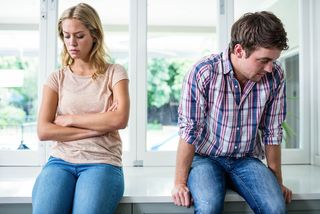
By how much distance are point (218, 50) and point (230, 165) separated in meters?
0.98

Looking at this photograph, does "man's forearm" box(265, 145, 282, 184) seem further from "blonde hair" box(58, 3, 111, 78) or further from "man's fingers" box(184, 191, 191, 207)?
"blonde hair" box(58, 3, 111, 78)

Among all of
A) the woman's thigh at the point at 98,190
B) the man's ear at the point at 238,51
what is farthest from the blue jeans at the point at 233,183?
the man's ear at the point at 238,51

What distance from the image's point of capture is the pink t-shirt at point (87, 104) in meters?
1.37

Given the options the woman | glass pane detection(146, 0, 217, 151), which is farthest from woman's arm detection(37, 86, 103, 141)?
glass pane detection(146, 0, 217, 151)

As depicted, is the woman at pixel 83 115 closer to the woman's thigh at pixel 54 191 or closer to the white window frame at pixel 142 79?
the woman's thigh at pixel 54 191

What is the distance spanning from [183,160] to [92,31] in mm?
651

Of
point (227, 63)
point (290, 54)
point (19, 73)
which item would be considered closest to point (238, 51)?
point (227, 63)

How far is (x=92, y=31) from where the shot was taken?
4.80 ft

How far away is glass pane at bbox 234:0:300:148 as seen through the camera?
2.32 m

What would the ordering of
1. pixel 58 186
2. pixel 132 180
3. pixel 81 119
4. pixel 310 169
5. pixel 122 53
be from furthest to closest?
pixel 122 53 → pixel 310 169 → pixel 132 180 → pixel 81 119 → pixel 58 186

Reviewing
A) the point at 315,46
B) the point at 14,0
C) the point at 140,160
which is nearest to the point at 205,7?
the point at 315,46

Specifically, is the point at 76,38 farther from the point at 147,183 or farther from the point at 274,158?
the point at 274,158

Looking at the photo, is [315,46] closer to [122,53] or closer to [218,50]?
[218,50]

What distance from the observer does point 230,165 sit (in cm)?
142
